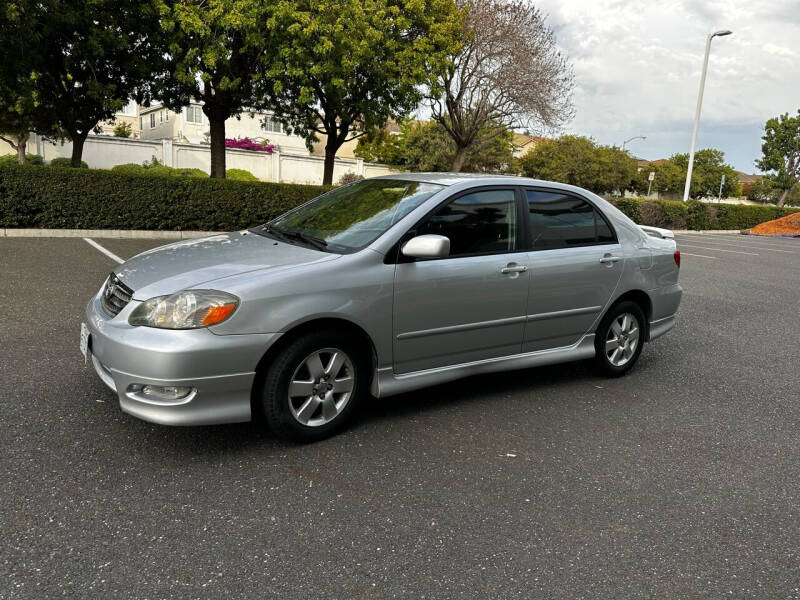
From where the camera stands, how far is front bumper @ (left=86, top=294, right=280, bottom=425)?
116 inches

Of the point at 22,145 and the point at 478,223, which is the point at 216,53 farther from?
the point at 22,145

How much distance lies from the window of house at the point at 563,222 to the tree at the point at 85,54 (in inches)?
462

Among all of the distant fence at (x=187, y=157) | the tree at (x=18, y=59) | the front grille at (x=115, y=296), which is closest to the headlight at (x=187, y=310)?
the front grille at (x=115, y=296)

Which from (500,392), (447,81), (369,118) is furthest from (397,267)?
(447,81)

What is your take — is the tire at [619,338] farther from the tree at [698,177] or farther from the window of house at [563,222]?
the tree at [698,177]

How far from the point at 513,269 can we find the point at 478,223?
0.39 meters

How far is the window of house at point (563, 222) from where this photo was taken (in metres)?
4.34

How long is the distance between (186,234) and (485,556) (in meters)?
11.8

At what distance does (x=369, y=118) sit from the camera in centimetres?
1961

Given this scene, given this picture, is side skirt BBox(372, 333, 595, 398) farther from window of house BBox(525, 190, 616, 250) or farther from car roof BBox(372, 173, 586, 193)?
car roof BBox(372, 173, 586, 193)

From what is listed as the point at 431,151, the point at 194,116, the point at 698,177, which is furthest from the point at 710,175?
the point at 194,116

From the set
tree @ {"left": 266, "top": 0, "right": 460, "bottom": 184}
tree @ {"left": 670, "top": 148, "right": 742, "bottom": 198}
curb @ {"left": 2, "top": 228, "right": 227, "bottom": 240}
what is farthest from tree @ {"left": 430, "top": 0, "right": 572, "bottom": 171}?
tree @ {"left": 670, "top": 148, "right": 742, "bottom": 198}

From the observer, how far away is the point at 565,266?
172 inches

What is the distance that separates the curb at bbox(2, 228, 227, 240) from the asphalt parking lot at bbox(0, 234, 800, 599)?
24.8ft
